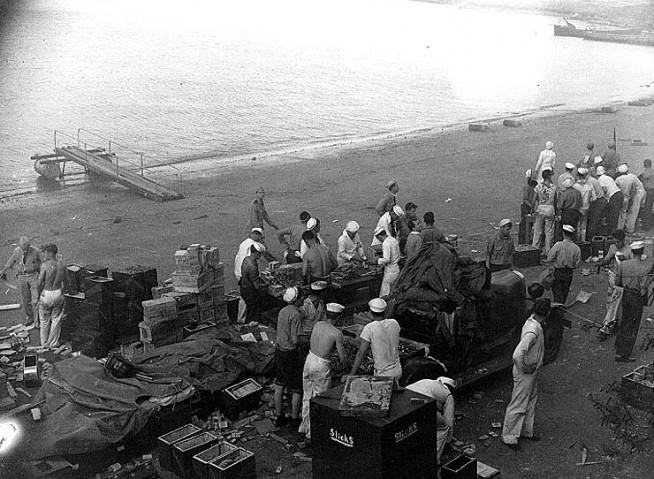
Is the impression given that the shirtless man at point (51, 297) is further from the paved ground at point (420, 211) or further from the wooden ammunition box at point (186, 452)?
the wooden ammunition box at point (186, 452)

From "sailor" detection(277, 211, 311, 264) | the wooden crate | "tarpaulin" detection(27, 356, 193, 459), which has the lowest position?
"tarpaulin" detection(27, 356, 193, 459)

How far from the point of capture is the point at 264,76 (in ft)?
210

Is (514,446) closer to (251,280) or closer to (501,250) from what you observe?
(251,280)

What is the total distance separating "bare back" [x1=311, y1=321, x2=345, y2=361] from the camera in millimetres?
9383

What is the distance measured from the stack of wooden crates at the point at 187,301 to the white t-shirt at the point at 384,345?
3.75m

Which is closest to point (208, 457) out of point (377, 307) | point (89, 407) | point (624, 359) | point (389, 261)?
point (89, 407)

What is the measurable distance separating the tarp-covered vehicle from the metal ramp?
575 inches

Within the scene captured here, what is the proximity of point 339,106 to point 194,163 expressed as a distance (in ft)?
65.5

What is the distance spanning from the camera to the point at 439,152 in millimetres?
32156

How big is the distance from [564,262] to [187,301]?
6.21 meters

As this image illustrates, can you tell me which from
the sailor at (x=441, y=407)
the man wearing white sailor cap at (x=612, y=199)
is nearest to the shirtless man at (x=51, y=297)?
the sailor at (x=441, y=407)

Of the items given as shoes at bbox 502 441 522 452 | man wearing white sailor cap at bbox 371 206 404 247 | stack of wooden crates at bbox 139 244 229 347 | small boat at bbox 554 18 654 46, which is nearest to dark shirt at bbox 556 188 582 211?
man wearing white sailor cap at bbox 371 206 404 247

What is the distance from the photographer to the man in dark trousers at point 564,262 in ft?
43.5

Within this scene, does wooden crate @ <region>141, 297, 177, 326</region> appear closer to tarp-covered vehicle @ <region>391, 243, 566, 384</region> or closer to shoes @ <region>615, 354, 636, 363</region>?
tarp-covered vehicle @ <region>391, 243, 566, 384</region>
